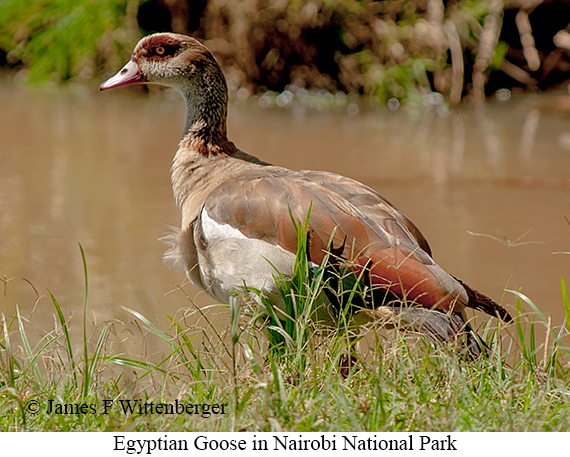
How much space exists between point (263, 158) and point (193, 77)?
8.90ft

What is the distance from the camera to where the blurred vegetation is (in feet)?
29.7

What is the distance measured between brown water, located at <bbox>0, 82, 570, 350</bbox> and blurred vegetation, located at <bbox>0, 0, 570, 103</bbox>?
0.43 meters

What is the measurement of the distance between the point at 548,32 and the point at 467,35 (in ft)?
4.38

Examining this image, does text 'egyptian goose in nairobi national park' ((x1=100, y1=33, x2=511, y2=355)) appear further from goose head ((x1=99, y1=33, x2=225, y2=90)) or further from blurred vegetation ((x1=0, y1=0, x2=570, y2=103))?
blurred vegetation ((x1=0, y1=0, x2=570, y2=103))

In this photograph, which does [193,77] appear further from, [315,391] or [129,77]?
[315,391]

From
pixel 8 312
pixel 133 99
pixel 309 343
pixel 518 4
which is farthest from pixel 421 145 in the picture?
pixel 309 343

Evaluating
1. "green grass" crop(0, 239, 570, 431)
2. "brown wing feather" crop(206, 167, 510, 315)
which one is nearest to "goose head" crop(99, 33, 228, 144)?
"brown wing feather" crop(206, 167, 510, 315)

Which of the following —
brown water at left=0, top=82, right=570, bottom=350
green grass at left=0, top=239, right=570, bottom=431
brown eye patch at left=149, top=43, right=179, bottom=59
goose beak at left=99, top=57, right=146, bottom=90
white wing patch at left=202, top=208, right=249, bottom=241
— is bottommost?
brown water at left=0, top=82, right=570, bottom=350

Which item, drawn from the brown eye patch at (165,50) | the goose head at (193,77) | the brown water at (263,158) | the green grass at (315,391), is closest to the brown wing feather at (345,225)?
the green grass at (315,391)

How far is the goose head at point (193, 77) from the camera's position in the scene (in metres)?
4.20

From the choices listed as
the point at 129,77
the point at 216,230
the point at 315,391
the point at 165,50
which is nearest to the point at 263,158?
the point at 129,77

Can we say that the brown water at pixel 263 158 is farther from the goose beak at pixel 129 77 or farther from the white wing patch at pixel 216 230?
the goose beak at pixel 129 77

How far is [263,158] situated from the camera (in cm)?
700

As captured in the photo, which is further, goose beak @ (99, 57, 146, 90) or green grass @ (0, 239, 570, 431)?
goose beak @ (99, 57, 146, 90)
